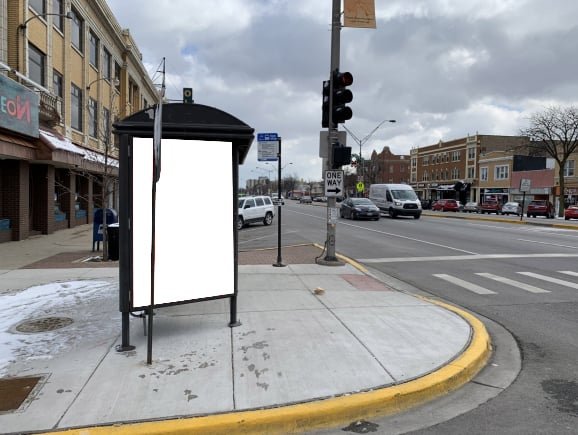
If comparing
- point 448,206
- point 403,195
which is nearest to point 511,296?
point 403,195

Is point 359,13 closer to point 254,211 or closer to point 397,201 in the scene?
point 254,211

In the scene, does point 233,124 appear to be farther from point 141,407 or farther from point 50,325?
point 50,325

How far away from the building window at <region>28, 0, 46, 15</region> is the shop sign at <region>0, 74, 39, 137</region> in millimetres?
5293

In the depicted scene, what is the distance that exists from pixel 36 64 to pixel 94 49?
9.23 meters

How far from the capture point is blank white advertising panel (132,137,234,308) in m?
4.72

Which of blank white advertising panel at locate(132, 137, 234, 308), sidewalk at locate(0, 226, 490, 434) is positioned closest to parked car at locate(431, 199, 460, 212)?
sidewalk at locate(0, 226, 490, 434)

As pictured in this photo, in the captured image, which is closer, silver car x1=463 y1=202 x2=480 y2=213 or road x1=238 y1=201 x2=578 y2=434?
road x1=238 y1=201 x2=578 y2=434

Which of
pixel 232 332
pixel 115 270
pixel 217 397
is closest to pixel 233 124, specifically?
pixel 232 332

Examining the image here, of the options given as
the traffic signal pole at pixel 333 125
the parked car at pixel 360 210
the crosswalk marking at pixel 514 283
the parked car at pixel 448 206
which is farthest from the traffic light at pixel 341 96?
the parked car at pixel 448 206

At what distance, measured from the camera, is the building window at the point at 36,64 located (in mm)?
17188

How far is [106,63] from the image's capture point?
1147 inches

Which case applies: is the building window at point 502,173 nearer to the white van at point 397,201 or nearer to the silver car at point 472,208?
the silver car at point 472,208

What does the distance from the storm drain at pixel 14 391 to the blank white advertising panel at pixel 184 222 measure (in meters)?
1.13

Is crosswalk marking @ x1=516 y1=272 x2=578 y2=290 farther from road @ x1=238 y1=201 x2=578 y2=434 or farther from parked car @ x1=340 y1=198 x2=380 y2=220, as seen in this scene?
parked car @ x1=340 y1=198 x2=380 y2=220
